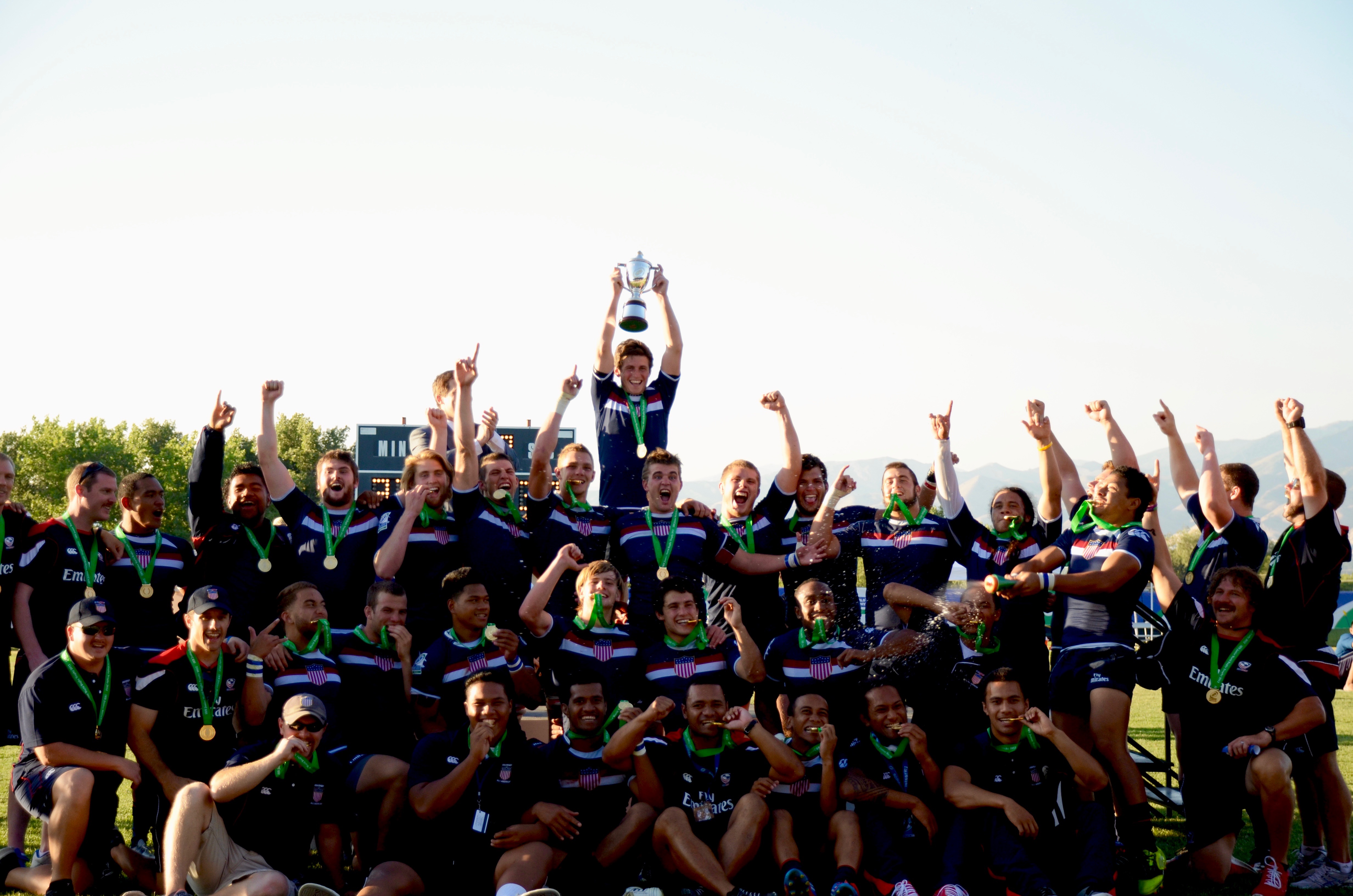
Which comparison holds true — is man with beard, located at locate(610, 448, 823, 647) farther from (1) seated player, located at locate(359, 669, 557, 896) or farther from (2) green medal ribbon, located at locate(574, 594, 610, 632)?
(1) seated player, located at locate(359, 669, 557, 896)

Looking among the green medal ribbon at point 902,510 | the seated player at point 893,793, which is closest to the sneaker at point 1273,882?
the seated player at point 893,793

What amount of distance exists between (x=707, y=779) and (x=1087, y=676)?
222 centimetres

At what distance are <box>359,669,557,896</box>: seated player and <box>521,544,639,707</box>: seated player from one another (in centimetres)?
64

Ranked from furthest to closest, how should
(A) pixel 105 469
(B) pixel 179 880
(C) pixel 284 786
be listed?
(A) pixel 105 469, (C) pixel 284 786, (B) pixel 179 880

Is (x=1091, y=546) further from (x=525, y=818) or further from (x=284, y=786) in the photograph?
(x=284, y=786)

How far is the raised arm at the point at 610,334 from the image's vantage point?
8109 mm

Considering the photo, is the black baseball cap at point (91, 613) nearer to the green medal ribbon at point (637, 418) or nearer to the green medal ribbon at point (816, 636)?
the green medal ribbon at point (637, 418)

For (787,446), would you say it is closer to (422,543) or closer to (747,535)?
(747,535)

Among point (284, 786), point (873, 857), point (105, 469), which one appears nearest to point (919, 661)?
point (873, 857)

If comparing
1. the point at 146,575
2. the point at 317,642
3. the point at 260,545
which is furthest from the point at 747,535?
the point at 146,575

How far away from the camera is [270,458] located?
7.07 metres

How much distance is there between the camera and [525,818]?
5.73 m

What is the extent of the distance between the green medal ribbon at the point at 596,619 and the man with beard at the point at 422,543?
0.95 meters

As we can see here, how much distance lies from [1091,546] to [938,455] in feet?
3.74
